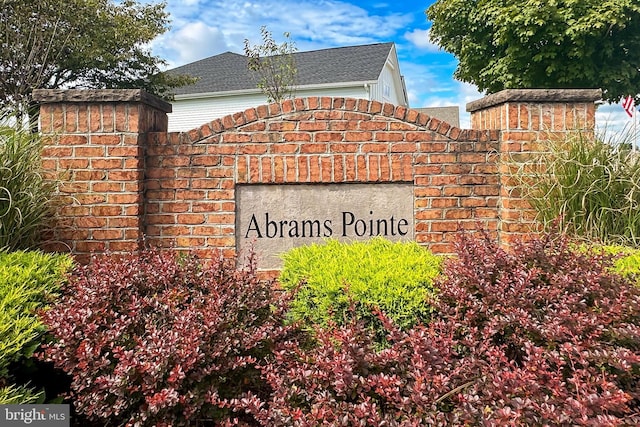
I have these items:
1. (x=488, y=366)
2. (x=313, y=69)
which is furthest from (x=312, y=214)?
(x=313, y=69)

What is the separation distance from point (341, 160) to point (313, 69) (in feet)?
57.2

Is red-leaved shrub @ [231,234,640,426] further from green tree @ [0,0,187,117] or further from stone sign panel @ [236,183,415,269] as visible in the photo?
green tree @ [0,0,187,117]

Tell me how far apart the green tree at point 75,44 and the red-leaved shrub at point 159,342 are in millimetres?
10564

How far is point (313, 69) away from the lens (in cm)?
2041

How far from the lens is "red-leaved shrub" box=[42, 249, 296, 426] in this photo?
186cm

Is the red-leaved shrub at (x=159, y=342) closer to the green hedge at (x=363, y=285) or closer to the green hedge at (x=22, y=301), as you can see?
the green hedge at (x=22, y=301)

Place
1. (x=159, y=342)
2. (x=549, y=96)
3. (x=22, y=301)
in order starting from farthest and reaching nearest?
(x=549, y=96) → (x=22, y=301) → (x=159, y=342)

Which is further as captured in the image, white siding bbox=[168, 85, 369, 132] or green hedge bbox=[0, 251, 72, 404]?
white siding bbox=[168, 85, 369, 132]

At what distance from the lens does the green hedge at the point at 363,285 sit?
2439 mm

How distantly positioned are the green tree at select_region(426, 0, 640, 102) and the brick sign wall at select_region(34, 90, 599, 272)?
32.4ft

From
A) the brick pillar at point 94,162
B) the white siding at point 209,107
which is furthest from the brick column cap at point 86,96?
the white siding at point 209,107

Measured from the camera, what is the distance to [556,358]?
1.72 m

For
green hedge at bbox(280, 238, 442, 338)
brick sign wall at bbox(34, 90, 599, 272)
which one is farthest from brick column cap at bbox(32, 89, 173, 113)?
green hedge at bbox(280, 238, 442, 338)

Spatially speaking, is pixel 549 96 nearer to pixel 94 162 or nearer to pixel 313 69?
pixel 94 162
